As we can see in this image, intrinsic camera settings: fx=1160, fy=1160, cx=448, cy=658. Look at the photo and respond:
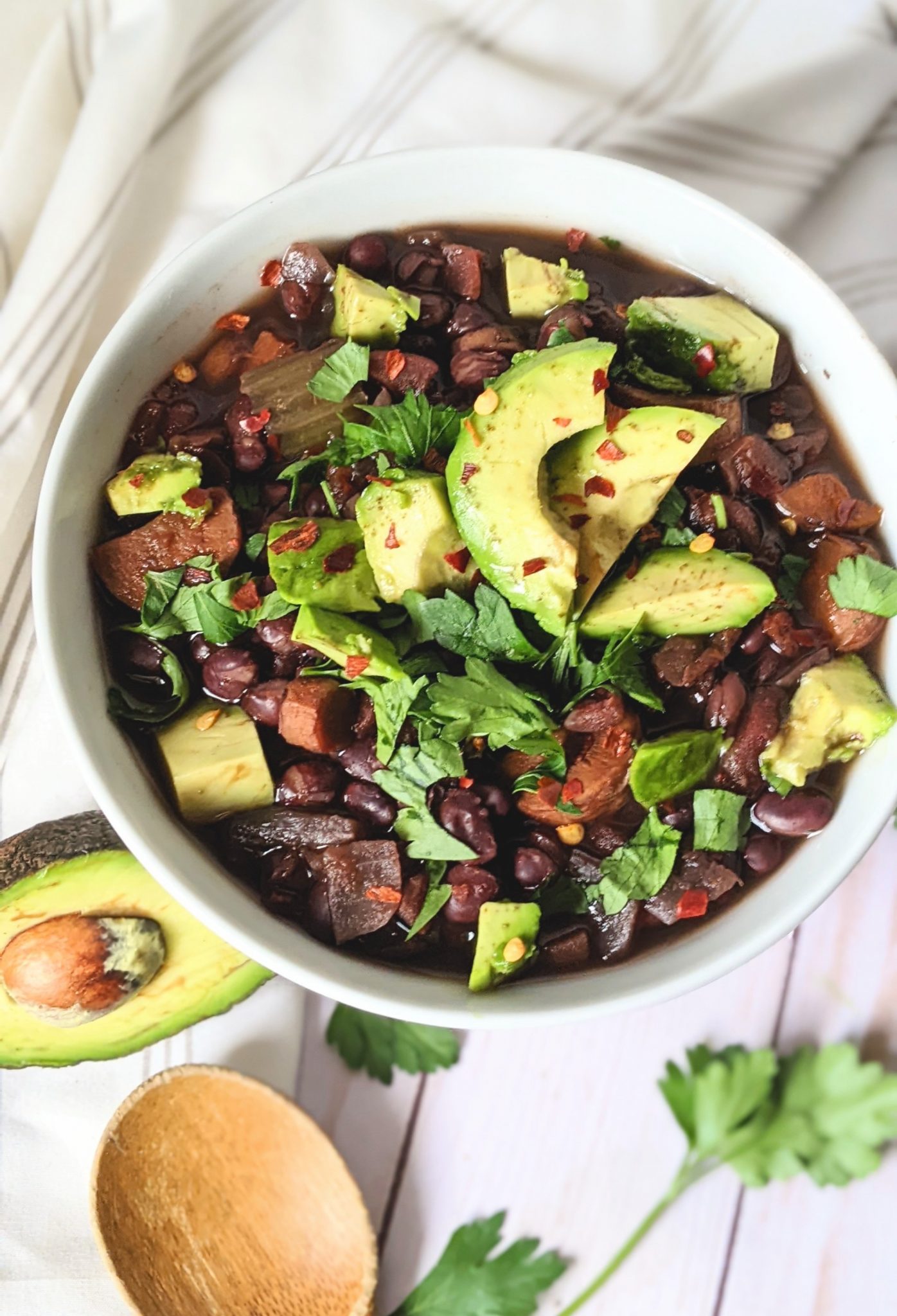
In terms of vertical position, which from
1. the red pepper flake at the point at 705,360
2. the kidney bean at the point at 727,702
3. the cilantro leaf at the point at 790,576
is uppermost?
the red pepper flake at the point at 705,360

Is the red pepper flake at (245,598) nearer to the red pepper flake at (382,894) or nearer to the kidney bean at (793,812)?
the red pepper flake at (382,894)

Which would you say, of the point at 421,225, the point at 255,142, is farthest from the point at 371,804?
the point at 255,142

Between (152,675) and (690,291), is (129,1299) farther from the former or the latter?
(690,291)

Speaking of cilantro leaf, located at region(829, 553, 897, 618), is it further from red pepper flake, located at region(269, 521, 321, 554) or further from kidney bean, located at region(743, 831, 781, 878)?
red pepper flake, located at region(269, 521, 321, 554)

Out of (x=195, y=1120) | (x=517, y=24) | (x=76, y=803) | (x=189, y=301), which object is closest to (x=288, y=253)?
(x=189, y=301)

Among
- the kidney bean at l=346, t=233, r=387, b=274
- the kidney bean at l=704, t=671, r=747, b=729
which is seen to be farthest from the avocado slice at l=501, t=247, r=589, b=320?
the kidney bean at l=704, t=671, r=747, b=729

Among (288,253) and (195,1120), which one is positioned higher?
(288,253)

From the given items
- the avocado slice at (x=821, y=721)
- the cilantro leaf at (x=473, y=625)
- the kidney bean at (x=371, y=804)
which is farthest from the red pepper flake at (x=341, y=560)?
the avocado slice at (x=821, y=721)
